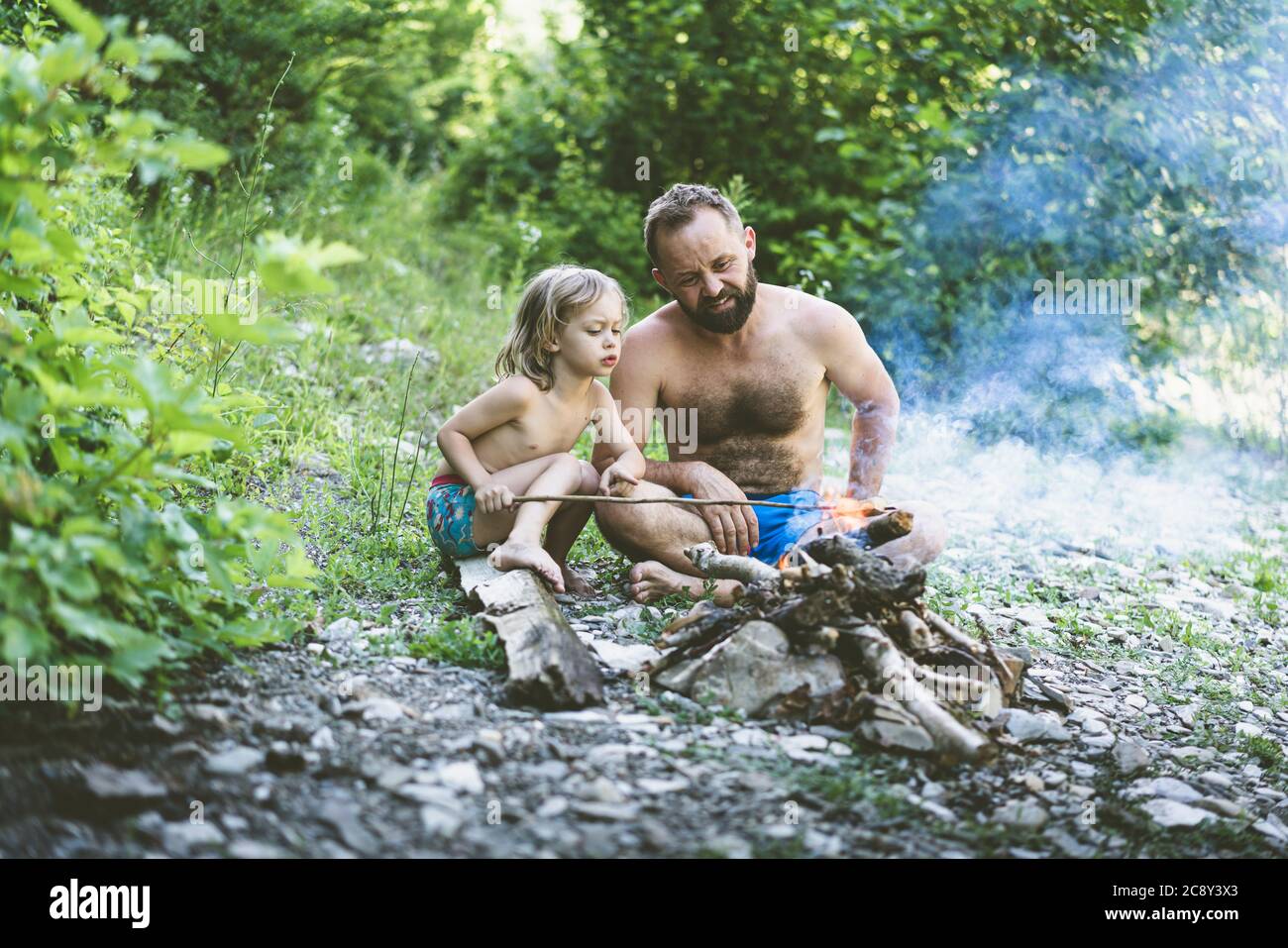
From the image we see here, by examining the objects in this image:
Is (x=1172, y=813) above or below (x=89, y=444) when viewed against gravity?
below

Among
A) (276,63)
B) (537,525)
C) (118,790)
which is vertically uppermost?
(276,63)

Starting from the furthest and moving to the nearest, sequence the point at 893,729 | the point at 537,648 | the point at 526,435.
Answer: the point at 526,435 → the point at 537,648 → the point at 893,729

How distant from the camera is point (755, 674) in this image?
117 inches

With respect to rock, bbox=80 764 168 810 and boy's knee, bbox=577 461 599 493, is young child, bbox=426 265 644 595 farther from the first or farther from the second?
rock, bbox=80 764 168 810

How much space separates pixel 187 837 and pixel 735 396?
269cm

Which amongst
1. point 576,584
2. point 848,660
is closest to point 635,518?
point 576,584

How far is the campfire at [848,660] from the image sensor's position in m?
2.84

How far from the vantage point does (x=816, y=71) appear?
928 centimetres

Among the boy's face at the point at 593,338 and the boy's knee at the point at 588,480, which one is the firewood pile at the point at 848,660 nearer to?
the boy's knee at the point at 588,480

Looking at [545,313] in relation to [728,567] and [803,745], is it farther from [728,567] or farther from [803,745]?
[803,745]

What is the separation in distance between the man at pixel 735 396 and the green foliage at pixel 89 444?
167 centimetres

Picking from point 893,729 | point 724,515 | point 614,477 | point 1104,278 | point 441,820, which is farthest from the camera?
point 1104,278

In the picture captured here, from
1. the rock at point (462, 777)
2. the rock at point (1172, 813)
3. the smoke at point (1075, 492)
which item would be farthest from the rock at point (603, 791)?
the smoke at point (1075, 492)

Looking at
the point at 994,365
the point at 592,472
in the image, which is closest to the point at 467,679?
the point at 592,472
